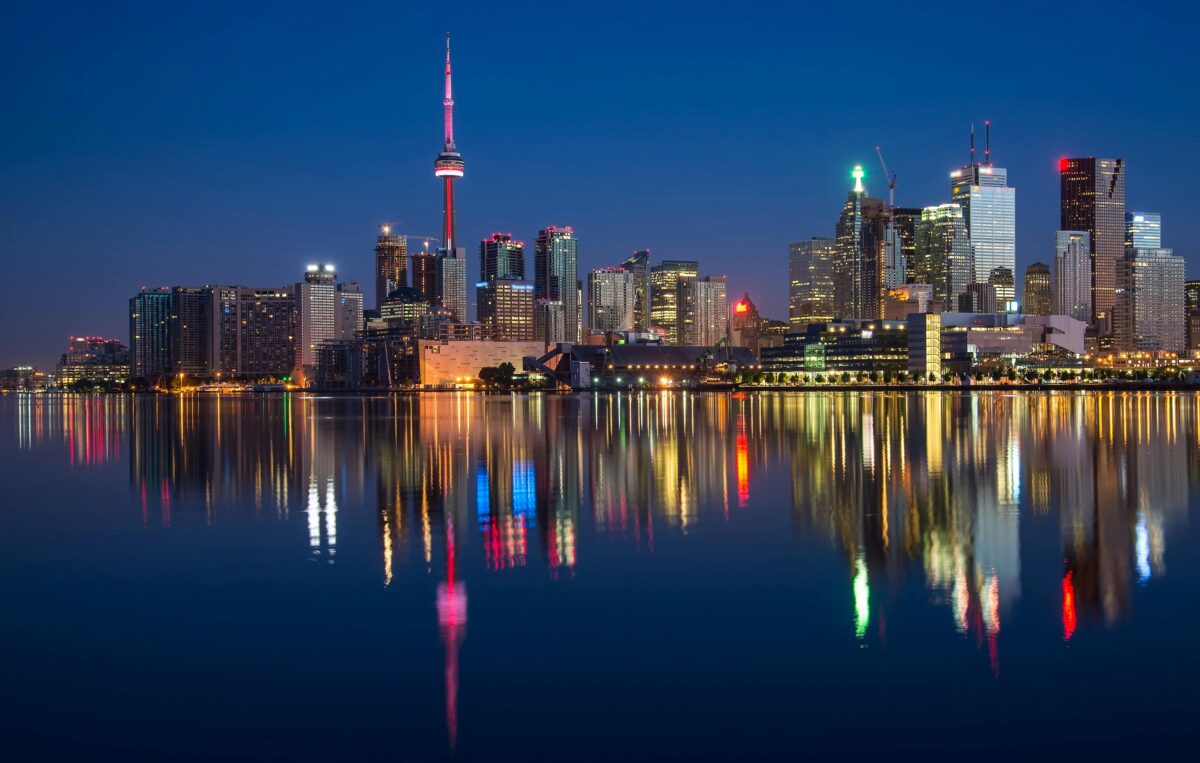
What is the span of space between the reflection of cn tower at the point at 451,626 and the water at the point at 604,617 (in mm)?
51

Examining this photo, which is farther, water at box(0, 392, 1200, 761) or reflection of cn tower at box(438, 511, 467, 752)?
reflection of cn tower at box(438, 511, 467, 752)

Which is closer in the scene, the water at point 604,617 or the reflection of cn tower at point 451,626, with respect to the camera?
the water at point 604,617

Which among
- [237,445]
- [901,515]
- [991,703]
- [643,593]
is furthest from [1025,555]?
[237,445]

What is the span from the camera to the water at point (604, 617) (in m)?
10.4

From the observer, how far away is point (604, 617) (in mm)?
14555

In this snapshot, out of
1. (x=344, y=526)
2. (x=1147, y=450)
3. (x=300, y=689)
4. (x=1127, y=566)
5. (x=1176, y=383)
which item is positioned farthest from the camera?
(x=1176, y=383)

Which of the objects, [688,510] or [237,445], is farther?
[237,445]

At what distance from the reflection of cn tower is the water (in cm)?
5

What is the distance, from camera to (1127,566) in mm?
17438

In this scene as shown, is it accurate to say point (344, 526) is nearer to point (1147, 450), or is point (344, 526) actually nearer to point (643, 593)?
point (643, 593)

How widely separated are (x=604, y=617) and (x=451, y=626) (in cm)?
204

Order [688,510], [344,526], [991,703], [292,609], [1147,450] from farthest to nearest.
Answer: [1147,450], [688,510], [344,526], [292,609], [991,703]

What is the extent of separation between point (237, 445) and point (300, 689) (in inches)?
1601

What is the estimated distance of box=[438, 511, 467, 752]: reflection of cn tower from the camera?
35.3 ft
